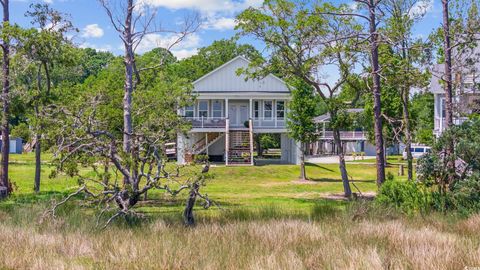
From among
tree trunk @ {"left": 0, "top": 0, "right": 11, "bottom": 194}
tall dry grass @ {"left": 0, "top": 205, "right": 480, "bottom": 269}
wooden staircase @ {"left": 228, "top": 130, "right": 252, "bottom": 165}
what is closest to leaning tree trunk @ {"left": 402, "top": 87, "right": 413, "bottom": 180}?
tall dry grass @ {"left": 0, "top": 205, "right": 480, "bottom": 269}

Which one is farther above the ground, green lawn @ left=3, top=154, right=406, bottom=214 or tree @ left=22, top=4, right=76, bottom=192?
tree @ left=22, top=4, right=76, bottom=192

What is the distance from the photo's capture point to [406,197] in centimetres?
1292

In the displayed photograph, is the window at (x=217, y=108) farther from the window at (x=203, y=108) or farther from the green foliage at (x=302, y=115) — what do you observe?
the green foliage at (x=302, y=115)

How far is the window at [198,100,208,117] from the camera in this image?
41.7m

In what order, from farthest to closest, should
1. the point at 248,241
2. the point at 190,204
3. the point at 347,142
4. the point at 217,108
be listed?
the point at 347,142
the point at 217,108
the point at 190,204
the point at 248,241

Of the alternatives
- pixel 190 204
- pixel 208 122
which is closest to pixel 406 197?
pixel 190 204

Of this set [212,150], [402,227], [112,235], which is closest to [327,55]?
[402,227]

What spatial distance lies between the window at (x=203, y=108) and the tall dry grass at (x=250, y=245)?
102ft

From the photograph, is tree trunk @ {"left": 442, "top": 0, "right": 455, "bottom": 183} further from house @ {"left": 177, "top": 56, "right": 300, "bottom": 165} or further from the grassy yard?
house @ {"left": 177, "top": 56, "right": 300, "bottom": 165}

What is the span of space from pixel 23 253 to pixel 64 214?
3213 millimetres

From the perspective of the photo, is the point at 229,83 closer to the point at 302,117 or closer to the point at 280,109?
the point at 280,109

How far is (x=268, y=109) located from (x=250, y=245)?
111 feet

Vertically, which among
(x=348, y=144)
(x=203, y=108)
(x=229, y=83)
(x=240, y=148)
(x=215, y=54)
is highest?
(x=215, y=54)

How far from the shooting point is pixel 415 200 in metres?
12.8
